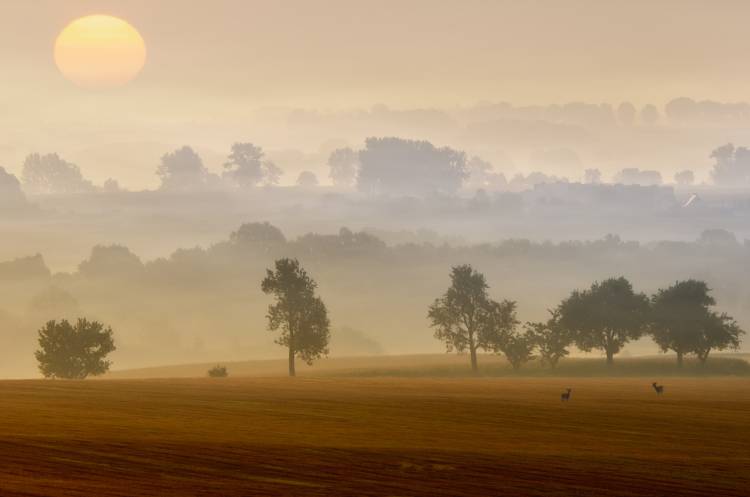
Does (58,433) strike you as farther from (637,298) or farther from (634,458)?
(637,298)

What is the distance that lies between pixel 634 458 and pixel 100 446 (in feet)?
69.9

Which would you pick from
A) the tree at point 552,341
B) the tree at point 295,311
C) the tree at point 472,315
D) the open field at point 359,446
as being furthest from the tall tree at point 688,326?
the open field at point 359,446

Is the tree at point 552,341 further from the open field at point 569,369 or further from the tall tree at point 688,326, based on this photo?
the tall tree at point 688,326

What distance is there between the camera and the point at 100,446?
1540 inches

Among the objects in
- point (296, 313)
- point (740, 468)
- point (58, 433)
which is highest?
point (296, 313)

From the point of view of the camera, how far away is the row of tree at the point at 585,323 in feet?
452

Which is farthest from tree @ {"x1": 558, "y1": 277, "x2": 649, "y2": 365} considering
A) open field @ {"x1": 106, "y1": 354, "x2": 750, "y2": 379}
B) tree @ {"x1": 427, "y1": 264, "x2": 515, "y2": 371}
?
tree @ {"x1": 427, "y1": 264, "x2": 515, "y2": 371}

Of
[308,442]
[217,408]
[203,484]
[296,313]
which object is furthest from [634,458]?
[296,313]

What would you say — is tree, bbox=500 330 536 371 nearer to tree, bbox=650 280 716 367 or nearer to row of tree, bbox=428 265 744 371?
row of tree, bbox=428 265 744 371

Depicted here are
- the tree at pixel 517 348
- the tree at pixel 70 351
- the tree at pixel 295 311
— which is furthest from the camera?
the tree at pixel 517 348

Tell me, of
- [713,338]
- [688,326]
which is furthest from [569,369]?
[713,338]

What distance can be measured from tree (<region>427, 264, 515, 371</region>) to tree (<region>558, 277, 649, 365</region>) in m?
8.57

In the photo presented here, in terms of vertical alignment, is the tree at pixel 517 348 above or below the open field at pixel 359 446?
above

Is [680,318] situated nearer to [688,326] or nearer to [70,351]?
[688,326]
